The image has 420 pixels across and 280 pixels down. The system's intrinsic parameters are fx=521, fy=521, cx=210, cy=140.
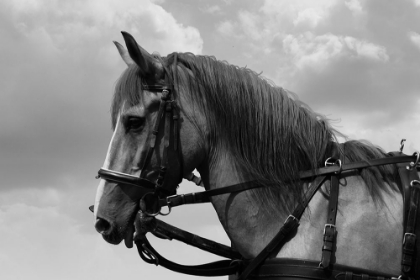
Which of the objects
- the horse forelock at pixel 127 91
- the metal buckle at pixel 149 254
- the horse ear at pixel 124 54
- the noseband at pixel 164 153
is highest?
the horse ear at pixel 124 54

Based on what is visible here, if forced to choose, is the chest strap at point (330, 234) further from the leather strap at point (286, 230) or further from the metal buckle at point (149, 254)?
the metal buckle at point (149, 254)

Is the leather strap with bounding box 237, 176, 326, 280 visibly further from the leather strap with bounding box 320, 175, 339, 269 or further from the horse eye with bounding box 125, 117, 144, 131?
the horse eye with bounding box 125, 117, 144, 131

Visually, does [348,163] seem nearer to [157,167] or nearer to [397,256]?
[397,256]

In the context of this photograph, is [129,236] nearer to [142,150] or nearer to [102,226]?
[102,226]

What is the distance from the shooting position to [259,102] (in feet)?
17.6

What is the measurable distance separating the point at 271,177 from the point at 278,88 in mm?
1007

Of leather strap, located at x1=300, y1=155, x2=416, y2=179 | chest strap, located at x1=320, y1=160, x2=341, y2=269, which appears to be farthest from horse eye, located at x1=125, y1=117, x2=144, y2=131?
chest strap, located at x1=320, y1=160, x2=341, y2=269

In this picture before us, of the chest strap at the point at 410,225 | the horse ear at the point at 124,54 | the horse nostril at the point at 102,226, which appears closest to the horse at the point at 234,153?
the horse nostril at the point at 102,226

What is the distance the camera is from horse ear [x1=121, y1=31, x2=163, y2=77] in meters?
5.13

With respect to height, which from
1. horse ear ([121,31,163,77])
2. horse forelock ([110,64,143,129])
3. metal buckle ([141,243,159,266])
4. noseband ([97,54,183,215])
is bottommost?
metal buckle ([141,243,159,266])

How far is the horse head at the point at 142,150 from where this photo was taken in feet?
17.0

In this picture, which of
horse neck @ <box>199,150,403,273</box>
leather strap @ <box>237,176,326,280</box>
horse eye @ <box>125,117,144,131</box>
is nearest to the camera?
horse neck @ <box>199,150,403,273</box>

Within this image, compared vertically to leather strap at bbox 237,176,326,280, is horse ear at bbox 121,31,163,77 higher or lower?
higher

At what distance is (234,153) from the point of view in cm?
528
